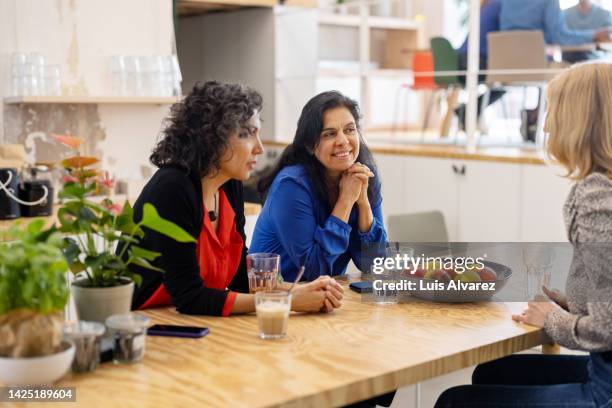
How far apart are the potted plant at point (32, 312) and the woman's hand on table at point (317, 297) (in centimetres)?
66

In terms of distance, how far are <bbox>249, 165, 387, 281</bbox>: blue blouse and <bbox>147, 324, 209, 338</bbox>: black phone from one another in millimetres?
816

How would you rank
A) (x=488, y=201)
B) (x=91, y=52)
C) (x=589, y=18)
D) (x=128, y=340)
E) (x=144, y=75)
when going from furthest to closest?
(x=589, y=18) → (x=488, y=201) → (x=144, y=75) → (x=91, y=52) → (x=128, y=340)

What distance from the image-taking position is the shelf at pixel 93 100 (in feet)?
13.2

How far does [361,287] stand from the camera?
7.48ft

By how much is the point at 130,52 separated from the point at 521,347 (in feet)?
10.3

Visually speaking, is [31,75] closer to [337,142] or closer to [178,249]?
[337,142]

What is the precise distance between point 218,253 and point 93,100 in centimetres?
221

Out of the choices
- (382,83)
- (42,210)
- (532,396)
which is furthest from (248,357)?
(382,83)

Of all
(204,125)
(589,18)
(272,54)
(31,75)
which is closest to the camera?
(204,125)

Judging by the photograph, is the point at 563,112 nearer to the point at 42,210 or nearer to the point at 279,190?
the point at 279,190

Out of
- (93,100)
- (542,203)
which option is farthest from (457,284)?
(542,203)

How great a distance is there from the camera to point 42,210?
3.65 metres

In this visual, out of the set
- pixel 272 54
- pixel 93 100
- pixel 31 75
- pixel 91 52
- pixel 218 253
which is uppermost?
pixel 272 54

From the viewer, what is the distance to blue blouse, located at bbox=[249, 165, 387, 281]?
261 cm
